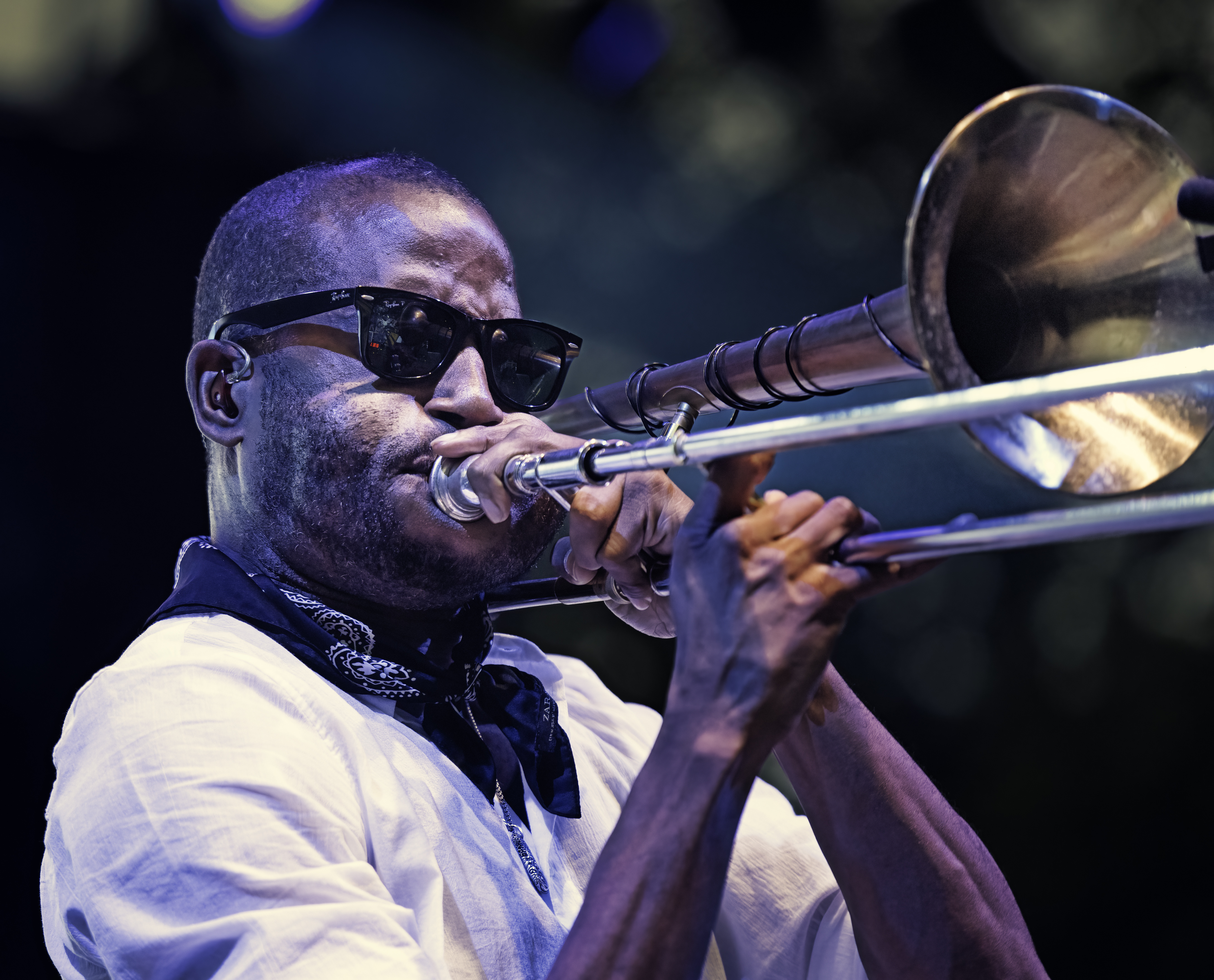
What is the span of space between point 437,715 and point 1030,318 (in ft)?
3.95

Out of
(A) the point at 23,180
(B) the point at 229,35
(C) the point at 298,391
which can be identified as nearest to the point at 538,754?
(C) the point at 298,391

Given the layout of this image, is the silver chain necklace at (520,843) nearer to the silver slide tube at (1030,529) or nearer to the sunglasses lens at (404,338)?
the sunglasses lens at (404,338)

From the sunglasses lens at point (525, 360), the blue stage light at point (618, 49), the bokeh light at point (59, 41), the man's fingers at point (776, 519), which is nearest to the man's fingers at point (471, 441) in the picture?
the sunglasses lens at point (525, 360)

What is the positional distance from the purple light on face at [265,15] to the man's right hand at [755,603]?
2.54m

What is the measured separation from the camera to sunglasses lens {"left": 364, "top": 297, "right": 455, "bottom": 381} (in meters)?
1.91

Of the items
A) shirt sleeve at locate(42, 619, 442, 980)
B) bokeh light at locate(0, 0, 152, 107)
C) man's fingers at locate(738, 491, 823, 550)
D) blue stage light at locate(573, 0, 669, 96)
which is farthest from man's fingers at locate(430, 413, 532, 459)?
blue stage light at locate(573, 0, 669, 96)

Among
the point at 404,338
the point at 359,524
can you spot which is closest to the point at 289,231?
the point at 404,338

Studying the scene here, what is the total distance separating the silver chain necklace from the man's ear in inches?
31.0

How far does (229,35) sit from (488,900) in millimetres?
2625

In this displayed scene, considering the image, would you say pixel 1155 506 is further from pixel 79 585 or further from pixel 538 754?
pixel 79 585

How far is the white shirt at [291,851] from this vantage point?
1.28 m

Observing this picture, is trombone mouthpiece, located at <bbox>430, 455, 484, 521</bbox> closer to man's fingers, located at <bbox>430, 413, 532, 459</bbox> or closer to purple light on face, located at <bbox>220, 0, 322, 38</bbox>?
man's fingers, located at <bbox>430, 413, 532, 459</bbox>

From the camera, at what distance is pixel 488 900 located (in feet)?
5.36

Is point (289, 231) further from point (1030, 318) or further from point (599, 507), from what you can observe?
point (1030, 318)
